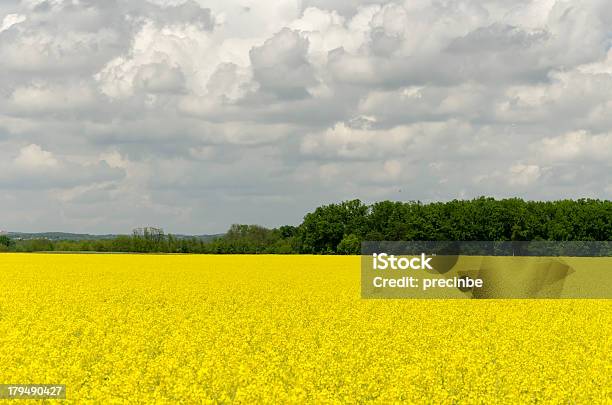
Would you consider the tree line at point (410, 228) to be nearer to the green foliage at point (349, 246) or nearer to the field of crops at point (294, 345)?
the green foliage at point (349, 246)

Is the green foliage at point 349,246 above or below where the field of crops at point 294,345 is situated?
above

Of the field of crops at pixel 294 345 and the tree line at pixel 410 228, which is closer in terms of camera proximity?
the field of crops at pixel 294 345

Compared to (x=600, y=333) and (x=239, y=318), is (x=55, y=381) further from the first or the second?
(x=600, y=333)

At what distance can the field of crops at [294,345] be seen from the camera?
10.4m

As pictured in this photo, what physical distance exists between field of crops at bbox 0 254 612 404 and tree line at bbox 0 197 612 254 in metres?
43.4

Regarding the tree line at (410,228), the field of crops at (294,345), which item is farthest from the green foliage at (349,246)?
the field of crops at (294,345)

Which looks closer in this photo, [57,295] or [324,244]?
[57,295]

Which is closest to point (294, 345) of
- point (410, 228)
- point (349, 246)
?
point (349, 246)

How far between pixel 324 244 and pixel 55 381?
6763cm

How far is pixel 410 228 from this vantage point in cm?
7625

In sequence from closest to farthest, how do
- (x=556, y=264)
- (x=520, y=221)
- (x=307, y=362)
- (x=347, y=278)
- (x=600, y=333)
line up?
(x=307, y=362), (x=600, y=333), (x=556, y=264), (x=347, y=278), (x=520, y=221)

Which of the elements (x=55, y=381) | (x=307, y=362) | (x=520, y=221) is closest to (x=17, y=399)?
(x=55, y=381)

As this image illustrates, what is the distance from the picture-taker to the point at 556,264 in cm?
2761

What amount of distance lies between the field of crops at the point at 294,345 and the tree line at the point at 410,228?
4339cm
